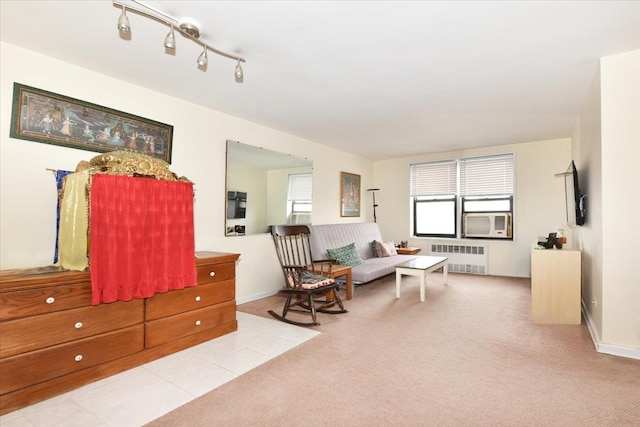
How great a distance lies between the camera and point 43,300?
2.05 metres

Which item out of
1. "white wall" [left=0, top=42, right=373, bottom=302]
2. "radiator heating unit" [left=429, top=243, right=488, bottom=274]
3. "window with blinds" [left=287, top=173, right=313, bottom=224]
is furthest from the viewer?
"radiator heating unit" [left=429, top=243, right=488, bottom=274]

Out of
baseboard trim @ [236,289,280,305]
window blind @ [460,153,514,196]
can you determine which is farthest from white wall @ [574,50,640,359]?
baseboard trim @ [236,289,280,305]

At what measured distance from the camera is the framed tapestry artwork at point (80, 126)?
8.39 ft

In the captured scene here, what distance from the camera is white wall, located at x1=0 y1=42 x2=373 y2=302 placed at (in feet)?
8.21

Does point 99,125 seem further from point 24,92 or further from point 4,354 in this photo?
point 4,354

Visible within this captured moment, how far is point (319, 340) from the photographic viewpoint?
2.98 meters

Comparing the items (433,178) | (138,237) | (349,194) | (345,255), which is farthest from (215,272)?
(433,178)

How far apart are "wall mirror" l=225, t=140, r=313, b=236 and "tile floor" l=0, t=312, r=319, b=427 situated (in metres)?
1.69

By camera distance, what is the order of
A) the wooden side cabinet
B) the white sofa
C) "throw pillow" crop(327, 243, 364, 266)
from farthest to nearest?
"throw pillow" crop(327, 243, 364, 266) < the white sofa < the wooden side cabinet

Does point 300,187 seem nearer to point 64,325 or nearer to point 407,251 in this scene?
point 407,251

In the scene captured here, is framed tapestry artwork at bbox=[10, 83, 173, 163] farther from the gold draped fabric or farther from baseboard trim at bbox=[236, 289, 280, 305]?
baseboard trim at bbox=[236, 289, 280, 305]

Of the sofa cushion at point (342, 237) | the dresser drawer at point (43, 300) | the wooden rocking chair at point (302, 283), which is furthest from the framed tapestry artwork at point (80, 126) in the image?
the sofa cushion at point (342, 237)

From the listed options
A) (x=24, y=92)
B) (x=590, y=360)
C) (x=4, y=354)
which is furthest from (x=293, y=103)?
(x=590, y=360)

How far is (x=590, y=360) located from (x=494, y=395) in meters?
1.14
